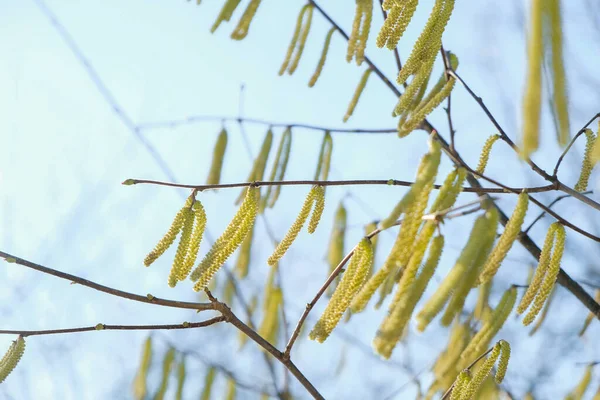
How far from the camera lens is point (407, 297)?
2.23ft

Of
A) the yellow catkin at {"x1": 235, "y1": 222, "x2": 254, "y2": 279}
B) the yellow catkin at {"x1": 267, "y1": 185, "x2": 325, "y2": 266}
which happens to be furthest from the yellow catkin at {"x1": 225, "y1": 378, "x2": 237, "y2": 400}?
the yellow catkin at {"x1": 267, "y1": 185, "x2": 325, "y2": 266}

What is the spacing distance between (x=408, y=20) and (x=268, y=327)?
2.90 ft

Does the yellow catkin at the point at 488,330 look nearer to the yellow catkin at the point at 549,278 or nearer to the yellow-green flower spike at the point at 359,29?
the yellow catkin at the point at 549,278

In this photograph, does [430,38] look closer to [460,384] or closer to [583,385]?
[460,384]

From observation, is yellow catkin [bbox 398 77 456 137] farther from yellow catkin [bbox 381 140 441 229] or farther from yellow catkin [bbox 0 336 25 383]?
yellow catkin [bbox 0 336 25 383]

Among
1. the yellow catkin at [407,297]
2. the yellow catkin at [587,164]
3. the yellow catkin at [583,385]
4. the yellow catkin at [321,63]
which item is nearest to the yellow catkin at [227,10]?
the yellow catkin at [321,63]

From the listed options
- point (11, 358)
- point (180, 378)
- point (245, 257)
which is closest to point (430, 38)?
point (11, 358)

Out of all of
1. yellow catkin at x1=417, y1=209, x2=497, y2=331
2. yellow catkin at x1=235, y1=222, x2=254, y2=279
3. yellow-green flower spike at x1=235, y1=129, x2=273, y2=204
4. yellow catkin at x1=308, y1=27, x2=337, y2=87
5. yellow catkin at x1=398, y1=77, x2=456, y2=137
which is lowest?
yellow catkin at x1=417, y1=209, x2=497, y2=331

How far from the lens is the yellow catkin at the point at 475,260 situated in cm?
66

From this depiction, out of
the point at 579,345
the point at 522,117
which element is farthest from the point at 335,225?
the point at 579,345

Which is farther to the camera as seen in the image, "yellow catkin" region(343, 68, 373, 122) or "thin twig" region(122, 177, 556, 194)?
"yellow catkin" region(343, 68, 373, 122)

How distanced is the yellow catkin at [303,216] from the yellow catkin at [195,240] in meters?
0.10

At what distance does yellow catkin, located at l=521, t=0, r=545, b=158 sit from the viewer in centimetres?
46

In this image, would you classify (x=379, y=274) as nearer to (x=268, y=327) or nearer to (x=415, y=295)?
(x=415, y=295)
